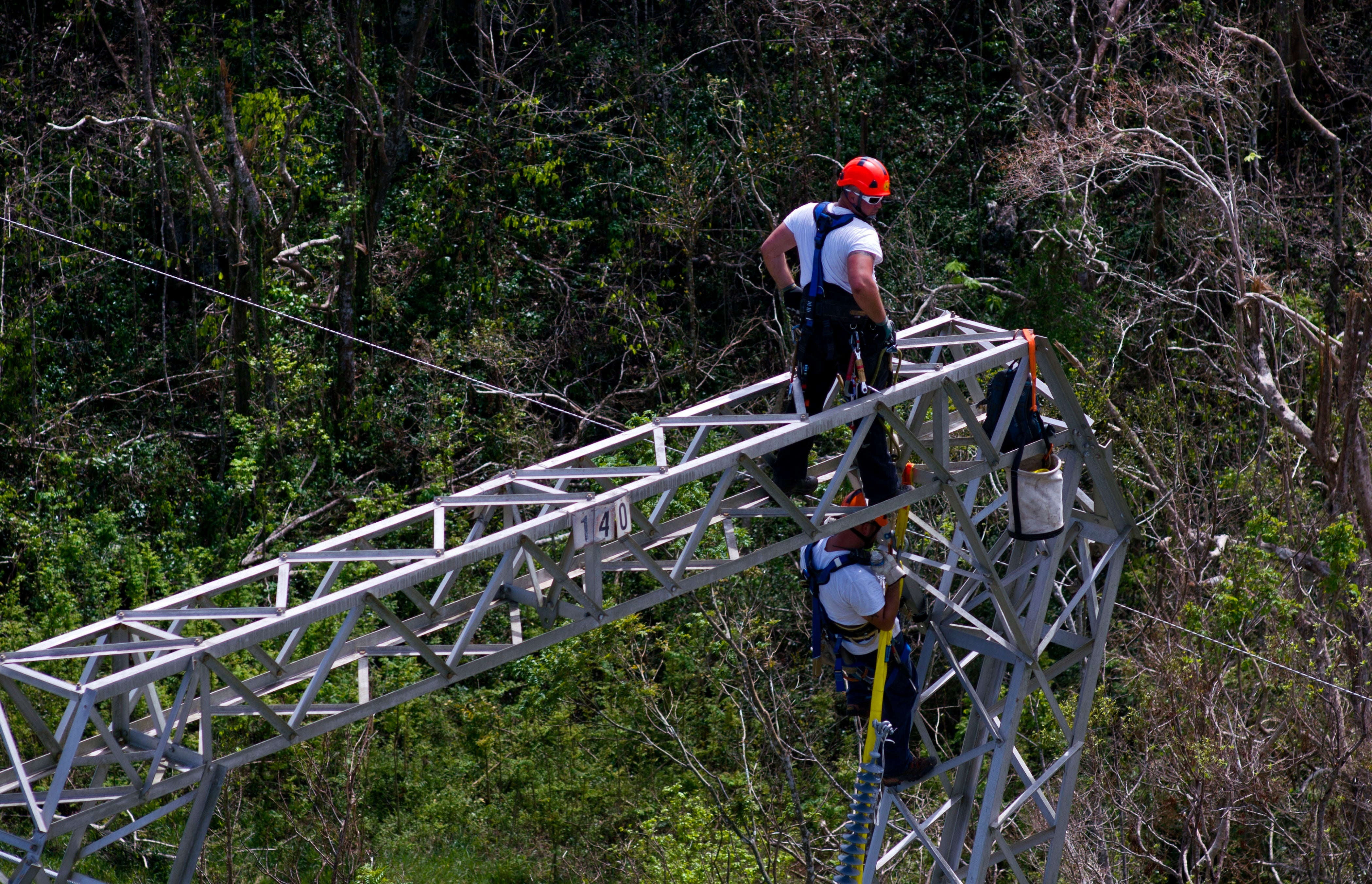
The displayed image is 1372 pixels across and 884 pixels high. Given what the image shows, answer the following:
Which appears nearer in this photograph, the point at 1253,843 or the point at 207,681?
the point at 207,681

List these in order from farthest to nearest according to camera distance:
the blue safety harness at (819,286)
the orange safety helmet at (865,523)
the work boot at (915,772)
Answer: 1. the work boot at (915,772)
2. the orange safety helmet at (865,523)
3. the blue safety harness at (819,286)

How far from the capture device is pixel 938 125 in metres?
20.3

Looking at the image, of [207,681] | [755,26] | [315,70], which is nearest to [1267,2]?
[755,26]

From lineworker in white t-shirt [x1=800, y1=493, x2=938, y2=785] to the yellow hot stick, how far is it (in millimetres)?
44

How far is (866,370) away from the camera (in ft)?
25.4

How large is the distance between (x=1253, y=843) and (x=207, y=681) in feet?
37.4

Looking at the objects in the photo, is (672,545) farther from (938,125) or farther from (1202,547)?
(938,125)

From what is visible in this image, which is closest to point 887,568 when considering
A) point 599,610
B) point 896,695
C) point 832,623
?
point 832,623

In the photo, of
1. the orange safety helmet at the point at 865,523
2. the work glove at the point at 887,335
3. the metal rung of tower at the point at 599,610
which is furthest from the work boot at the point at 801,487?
the work glove at the point at 887,335

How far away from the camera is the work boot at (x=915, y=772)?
27.8 ft

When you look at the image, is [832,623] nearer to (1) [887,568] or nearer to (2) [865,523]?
(1) [887,568]

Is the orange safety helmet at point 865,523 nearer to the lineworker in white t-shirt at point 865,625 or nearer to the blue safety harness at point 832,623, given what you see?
the lineworker in white t-shirt at point 865,625

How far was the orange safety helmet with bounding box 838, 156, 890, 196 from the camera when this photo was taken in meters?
7.38

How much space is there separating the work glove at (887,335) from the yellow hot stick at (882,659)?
0.79 meters
